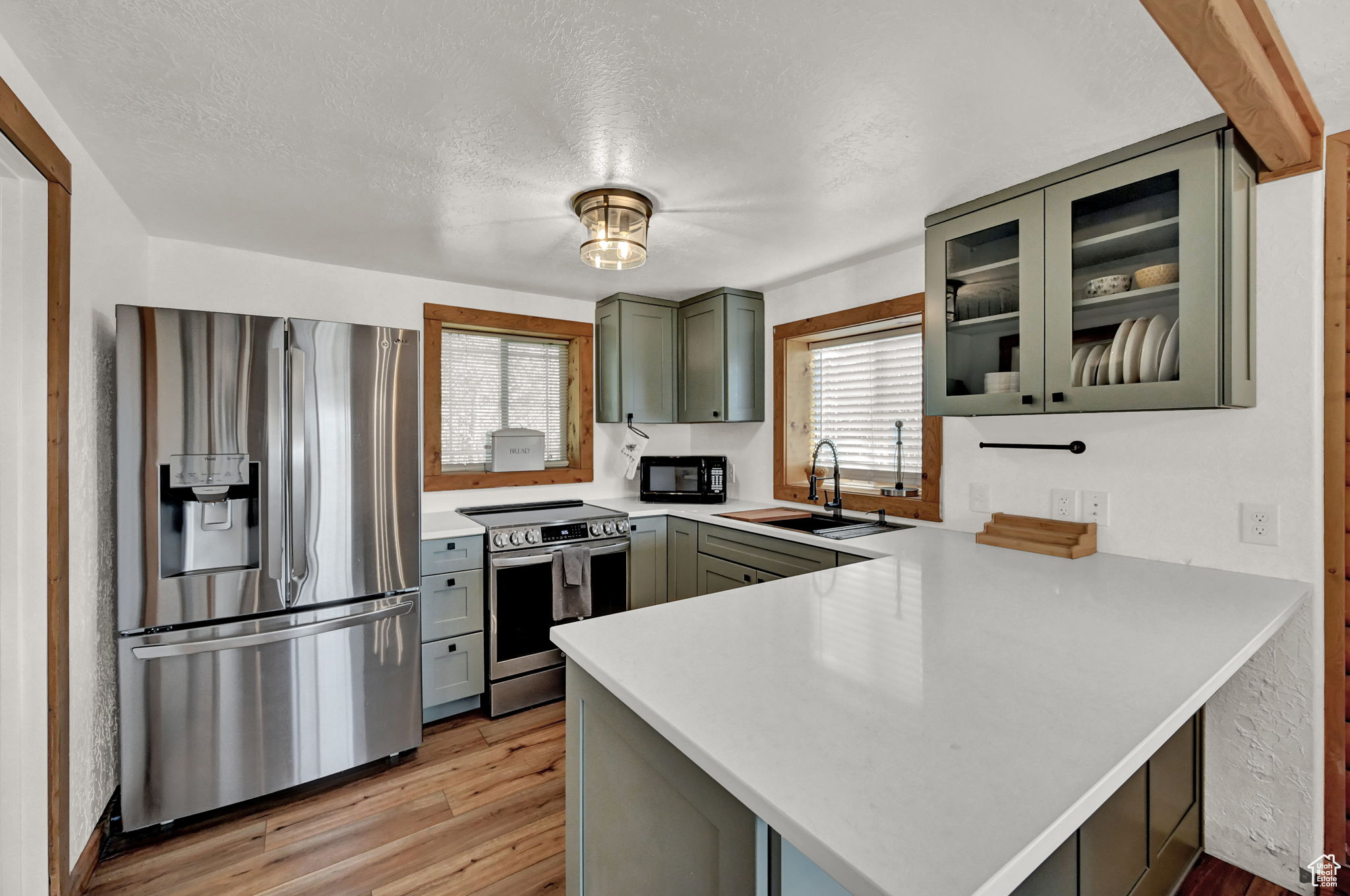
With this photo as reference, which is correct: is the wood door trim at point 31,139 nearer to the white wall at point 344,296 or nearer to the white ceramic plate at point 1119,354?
the white wall at point 344,296

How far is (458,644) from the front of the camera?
278cm

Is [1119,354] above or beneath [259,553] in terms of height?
above

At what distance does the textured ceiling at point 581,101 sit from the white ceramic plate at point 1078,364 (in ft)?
1.94

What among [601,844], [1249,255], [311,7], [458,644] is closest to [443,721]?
[458,644]

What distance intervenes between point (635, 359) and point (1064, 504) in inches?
92.8

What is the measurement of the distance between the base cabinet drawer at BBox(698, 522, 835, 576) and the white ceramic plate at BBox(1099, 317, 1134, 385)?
113cm

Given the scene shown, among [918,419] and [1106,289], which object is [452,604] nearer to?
[918,419]

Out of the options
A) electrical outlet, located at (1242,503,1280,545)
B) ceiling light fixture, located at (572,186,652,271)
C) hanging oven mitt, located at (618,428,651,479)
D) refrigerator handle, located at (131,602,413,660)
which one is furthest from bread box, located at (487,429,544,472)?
electrical outlet, located at (1242,503,1280,545)

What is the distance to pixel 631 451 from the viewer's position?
3945 mm

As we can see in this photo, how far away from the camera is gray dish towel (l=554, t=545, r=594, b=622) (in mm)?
2957

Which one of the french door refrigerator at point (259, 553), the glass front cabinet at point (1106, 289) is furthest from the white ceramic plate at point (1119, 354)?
the french door refrigerator at point (259, 553)

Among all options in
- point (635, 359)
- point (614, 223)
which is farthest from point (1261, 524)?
point (635, 359)

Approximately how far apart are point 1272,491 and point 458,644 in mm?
3046

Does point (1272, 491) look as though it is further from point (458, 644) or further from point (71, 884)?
point (71, 884)
